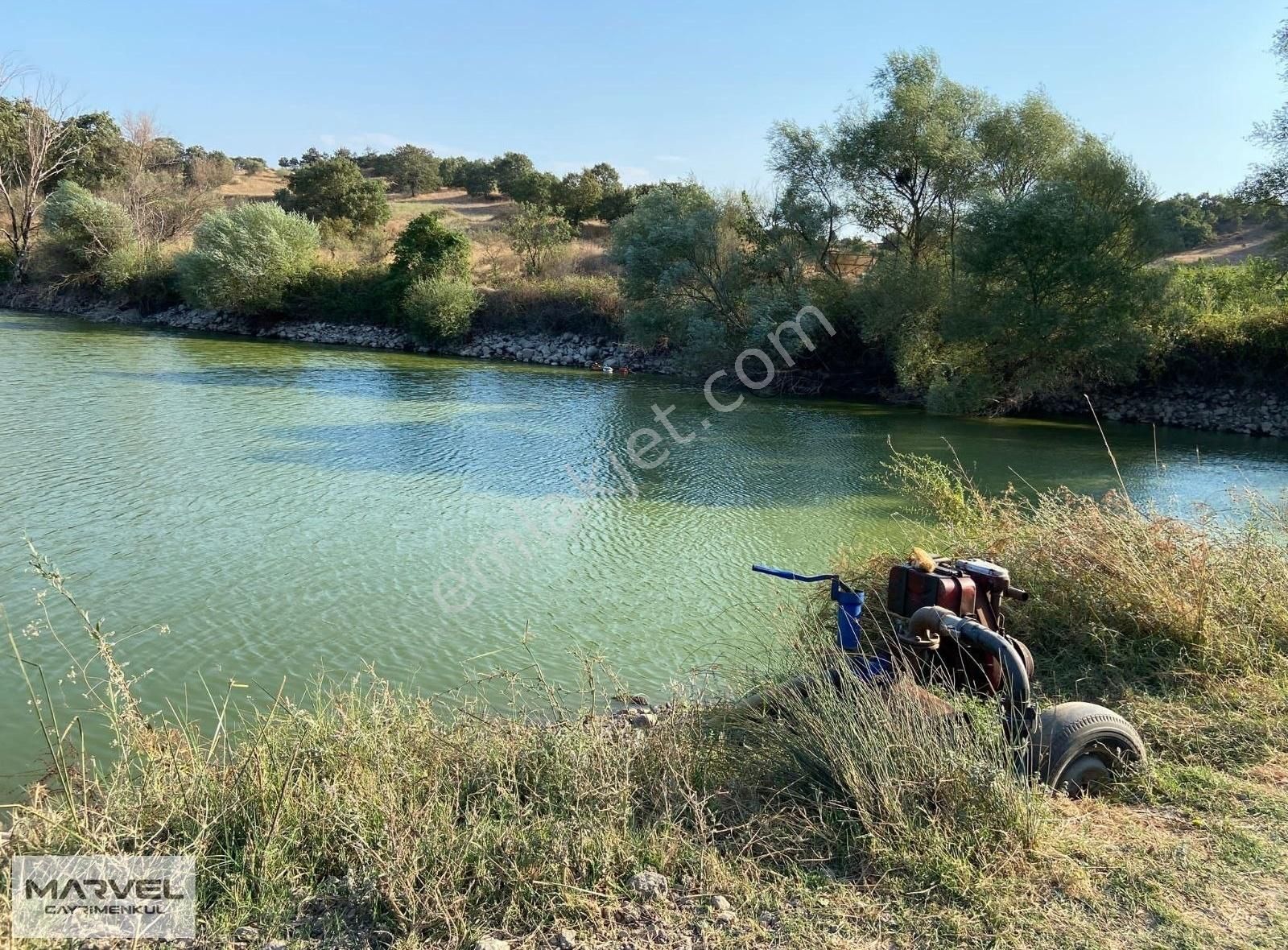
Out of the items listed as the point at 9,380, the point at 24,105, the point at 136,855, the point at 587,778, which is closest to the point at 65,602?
the point at 136,855

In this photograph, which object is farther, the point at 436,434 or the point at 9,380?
the point at 9,380

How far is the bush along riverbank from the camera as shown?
2.86 metres

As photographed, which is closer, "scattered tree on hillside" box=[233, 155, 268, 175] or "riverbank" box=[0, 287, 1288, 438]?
"riverbank" box=[0, 287, 1288, 438]

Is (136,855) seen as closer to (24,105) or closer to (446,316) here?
(446,316)

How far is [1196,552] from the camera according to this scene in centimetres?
549

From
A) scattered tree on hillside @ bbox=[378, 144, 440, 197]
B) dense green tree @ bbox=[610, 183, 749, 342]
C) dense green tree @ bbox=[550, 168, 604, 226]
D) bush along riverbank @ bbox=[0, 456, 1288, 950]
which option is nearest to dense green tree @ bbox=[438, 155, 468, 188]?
scattered tree on hillside @ bbox=[378, 144, 440, 197]

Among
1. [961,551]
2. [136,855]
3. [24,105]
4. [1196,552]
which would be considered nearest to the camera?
[136,855]

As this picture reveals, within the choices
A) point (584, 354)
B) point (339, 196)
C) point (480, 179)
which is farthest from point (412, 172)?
point (584, 354)

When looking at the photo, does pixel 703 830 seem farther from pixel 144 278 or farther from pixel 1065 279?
pixel 144 278

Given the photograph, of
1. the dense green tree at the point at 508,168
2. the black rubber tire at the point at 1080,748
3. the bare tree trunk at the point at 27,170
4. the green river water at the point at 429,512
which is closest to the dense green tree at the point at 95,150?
the bare tree trunk at the point at 27,170

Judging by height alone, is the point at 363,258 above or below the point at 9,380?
above

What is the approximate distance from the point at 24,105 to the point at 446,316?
38.4 meters

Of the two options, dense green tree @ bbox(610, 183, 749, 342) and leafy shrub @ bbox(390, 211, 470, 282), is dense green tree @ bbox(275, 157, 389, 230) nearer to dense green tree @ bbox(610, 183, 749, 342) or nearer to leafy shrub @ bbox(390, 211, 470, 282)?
leafy shrub @ bbox(390, 211, 470, 282)

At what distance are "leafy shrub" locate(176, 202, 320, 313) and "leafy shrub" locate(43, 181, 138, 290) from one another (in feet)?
19.4
